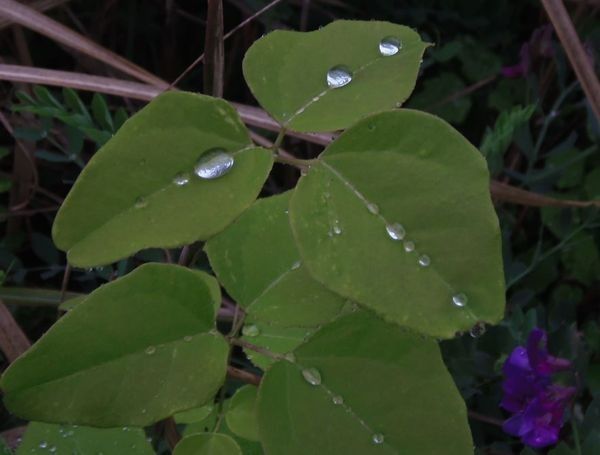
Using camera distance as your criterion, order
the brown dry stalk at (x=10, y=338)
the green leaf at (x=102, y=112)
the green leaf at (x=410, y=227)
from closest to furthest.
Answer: the green leaf at (x=410, y=227)
the brown dry stalk at (x=10, y=338)
the green leaf at (x=102, y=112)

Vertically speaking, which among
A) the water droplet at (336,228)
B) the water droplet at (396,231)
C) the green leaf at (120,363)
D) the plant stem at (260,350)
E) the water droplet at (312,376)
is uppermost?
the water droplet at (336,228)

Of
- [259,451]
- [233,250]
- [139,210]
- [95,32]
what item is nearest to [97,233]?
[139,210]

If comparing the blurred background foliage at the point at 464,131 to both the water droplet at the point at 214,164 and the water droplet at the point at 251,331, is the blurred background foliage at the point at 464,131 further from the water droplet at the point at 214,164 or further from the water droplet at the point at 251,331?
the water droplet at the point at 214,164

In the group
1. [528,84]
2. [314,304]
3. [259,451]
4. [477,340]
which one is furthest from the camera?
[528,84]

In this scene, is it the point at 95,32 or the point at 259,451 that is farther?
the point at 95,32

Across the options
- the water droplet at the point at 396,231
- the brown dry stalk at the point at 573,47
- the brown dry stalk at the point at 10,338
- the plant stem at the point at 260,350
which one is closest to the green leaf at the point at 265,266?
the plant stem at the point at 260,350

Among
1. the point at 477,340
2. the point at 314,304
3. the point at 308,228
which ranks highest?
the point at 308,228

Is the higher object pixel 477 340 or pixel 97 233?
pixel 97 233

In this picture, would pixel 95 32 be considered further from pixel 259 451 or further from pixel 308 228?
pixel 308 228
